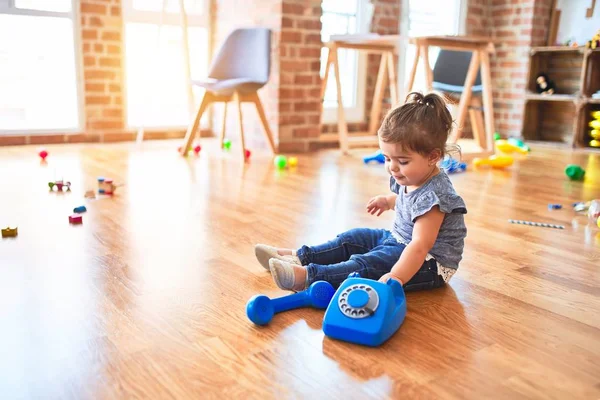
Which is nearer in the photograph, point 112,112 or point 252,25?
point 252,25

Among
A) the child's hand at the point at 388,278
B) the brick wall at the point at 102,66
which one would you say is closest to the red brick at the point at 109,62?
the brick wall at the point at 102,66

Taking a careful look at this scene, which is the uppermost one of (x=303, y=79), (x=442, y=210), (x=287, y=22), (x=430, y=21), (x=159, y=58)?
(x=430, y=21)

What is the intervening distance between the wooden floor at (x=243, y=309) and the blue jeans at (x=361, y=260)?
0.15 ft

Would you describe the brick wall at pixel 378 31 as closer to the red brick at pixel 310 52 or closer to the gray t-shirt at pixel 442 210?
the red brick at pixel 310 52

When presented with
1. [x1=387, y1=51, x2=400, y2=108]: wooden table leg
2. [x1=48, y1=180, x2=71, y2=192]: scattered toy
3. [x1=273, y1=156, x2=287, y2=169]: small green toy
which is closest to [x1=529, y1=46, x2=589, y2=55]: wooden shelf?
[x1=387, y1=51, x2=400, y2=108]: wooden table leg

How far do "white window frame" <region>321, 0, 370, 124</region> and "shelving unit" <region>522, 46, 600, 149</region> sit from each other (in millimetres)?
1351

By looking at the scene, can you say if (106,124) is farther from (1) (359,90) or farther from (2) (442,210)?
(2) (442,210)

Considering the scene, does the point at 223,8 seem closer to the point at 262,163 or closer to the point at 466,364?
the point at 262,163

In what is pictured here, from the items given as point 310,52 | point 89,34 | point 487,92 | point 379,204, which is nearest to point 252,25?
point 310,52

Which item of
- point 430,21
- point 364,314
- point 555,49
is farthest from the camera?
point 430,21

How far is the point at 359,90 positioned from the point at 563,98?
1.56 metres

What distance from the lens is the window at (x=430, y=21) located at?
4.75 metres

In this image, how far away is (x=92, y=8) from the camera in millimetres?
3846

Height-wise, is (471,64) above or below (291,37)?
below
